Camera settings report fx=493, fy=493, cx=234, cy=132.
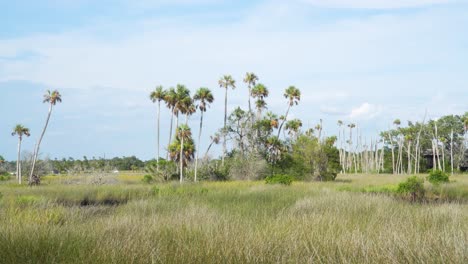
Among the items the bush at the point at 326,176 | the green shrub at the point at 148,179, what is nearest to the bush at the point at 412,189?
the bush at the point at 326,176

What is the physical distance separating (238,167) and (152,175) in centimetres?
837

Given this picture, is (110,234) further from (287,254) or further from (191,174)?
(191,174)

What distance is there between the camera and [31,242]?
20.5 ft

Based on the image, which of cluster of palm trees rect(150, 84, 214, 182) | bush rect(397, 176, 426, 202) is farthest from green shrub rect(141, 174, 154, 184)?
bush rect(397, 176, 426, 202)

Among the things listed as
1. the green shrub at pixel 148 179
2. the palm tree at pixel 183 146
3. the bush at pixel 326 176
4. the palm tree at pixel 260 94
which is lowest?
the green shrub at pixel 148 179

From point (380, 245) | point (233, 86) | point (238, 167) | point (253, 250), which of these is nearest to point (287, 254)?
point (253, 250)

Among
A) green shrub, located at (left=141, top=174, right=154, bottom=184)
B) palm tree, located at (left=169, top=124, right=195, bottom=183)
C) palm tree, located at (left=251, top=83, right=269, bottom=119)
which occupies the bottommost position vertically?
green shrub, located at (left=141, top=174, right=154, bottom=184)

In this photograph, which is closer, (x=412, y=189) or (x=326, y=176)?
(x=412, y=189)

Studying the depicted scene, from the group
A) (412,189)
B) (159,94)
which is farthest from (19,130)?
(412,189)

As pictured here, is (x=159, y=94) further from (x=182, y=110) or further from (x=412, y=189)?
(x=412, y=189)

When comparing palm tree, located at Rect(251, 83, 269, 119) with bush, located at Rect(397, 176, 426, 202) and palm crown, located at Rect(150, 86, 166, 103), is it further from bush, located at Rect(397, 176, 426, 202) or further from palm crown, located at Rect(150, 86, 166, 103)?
bush, located at Rect(397, 176, 426, 202)

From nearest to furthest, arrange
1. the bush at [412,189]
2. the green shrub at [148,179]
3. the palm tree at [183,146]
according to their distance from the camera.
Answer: the bush at [412,189], the green shrub at [148,179], the palm tree at [183,146]

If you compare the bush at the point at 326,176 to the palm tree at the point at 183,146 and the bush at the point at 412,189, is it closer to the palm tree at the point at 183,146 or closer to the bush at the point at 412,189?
the palm tree at the point at 183,146

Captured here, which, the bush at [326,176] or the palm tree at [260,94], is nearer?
the bush at [326,176]
